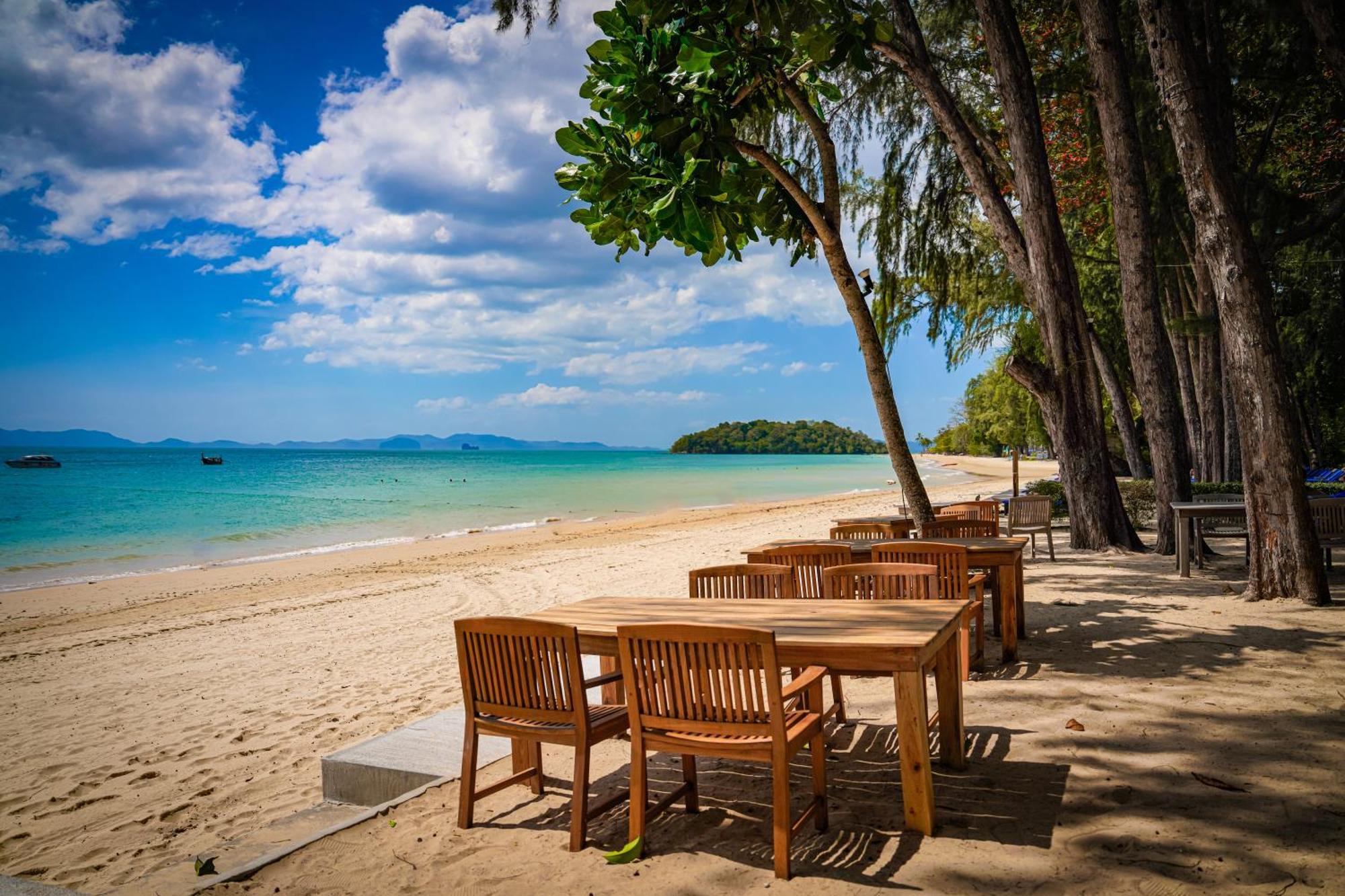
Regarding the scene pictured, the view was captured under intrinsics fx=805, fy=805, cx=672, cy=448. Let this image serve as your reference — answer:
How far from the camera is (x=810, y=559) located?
5.34m

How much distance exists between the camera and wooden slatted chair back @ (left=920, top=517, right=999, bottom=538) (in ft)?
21.9

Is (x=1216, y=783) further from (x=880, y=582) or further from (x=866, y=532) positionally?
(x=866, y=532)

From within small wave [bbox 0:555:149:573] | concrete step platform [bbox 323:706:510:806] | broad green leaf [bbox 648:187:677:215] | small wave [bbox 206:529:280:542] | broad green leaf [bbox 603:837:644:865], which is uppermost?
broad green leaf [bbox 648:187:677:215]

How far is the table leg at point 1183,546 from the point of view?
8.12m

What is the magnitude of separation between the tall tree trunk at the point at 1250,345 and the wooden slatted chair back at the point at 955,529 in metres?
2.13

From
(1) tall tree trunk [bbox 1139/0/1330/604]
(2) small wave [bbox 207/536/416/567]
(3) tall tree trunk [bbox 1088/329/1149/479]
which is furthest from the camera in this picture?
(2) small wave [bbox 207/536/416/567]

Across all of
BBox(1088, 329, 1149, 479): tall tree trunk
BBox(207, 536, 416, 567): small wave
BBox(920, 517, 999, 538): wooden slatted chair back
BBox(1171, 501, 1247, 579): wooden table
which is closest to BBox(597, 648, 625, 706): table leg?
BBox(920, 517, 999, 538): wooden slatted chair back

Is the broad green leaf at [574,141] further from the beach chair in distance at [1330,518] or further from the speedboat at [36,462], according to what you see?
the speedboat at [36,462]

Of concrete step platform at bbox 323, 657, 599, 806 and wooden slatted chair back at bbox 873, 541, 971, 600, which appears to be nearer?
concrete step platform at bbox 323, 657, 599, 806

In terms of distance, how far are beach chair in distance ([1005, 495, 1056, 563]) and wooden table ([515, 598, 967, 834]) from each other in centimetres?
703

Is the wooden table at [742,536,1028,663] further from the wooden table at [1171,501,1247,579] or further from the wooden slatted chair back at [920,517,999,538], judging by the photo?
the wooden table at [1171,501,1247,579]

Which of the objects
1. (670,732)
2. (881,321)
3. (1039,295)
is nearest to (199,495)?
(881,321)

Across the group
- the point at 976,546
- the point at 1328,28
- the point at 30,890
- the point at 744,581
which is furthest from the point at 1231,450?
the point at 30,890

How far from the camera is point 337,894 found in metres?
2.82
